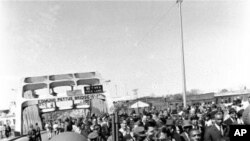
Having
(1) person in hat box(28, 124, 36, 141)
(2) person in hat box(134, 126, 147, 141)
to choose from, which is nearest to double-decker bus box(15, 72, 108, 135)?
(1) person in hat box(28, 124, 36, 141)

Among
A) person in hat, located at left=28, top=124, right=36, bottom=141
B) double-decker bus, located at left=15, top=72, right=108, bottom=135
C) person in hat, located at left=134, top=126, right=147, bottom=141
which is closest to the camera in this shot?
person in hat, located at left=134, top=126, right=147, bottom=141

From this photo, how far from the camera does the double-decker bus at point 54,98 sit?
25047 mm

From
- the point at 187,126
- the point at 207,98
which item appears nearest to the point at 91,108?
the point at 187,126

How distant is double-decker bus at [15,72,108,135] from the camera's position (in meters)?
25.0

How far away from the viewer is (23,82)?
28.9m

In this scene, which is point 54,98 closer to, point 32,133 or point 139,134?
point 32,133

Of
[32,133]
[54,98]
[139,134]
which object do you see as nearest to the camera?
[139,134]

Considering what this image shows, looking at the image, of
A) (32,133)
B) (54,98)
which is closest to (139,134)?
(32,133)

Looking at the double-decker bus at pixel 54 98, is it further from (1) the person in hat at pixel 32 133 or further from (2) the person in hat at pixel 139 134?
(2) the person in hat at pixel 139 134

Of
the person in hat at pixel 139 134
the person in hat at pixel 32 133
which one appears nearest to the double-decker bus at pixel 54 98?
the person in hat at pixel 32 133

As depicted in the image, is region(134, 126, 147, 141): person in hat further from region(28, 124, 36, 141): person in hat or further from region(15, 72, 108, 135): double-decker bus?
region(15, 72, 108, 135): double-decker bus

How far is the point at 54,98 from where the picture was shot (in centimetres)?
2498

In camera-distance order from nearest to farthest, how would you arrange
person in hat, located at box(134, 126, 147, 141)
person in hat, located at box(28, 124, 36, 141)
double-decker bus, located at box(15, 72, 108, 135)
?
person in hat, located at box(134, 126, 147, 141), person in hat, located at box(28, 124, 36, 141), double-decker bus, located at box(15, 72, 108, 135)

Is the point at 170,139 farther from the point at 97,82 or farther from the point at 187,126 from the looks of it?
the point at 97,82
